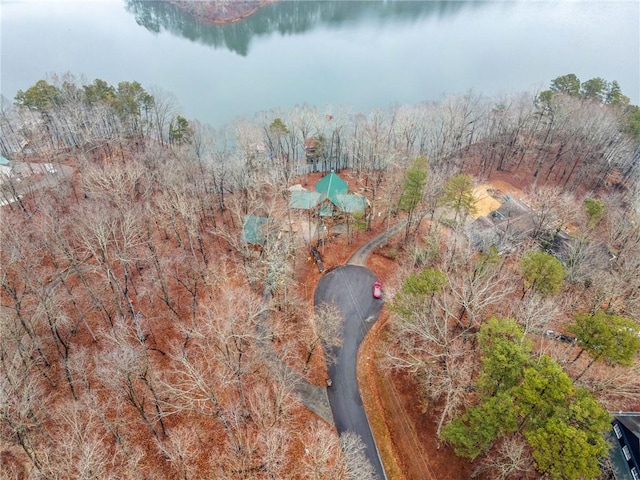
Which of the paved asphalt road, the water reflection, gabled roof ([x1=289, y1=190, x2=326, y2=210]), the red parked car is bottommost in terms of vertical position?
the paved asphalt road

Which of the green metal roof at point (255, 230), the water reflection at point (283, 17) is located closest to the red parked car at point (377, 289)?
the green metal roof at point (255, 230)

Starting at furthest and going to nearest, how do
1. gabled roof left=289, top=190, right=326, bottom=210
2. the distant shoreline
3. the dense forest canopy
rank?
the distant shoreline < gabled roof left=289, top=190, right=326, bottom=210 < the dense forest canopy

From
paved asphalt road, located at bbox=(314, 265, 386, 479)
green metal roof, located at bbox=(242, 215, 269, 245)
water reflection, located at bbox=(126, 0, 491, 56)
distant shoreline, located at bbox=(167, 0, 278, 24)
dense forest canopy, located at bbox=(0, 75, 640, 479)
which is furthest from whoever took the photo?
distant shoreline, located at bbox=(167, 0, 278, 24)

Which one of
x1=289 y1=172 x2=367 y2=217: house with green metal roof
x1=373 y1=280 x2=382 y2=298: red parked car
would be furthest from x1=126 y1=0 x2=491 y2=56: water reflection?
x1=373 y1=280 x2=382 y2=298: red parked car

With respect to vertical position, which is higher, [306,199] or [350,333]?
[306,199]


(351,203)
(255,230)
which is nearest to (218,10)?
(351,203)

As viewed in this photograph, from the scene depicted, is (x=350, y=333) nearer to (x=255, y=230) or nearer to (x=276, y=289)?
(x=276, y=289)

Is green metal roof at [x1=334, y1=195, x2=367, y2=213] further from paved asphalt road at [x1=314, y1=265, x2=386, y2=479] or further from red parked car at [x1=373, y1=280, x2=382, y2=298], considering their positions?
red parked car at [x1=373, y1=280, x2=382, y2=298]

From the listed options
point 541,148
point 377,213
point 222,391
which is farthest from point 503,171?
point 222,391

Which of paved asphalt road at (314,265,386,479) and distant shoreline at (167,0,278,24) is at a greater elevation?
distant shoreline at (167,0,278,24)
